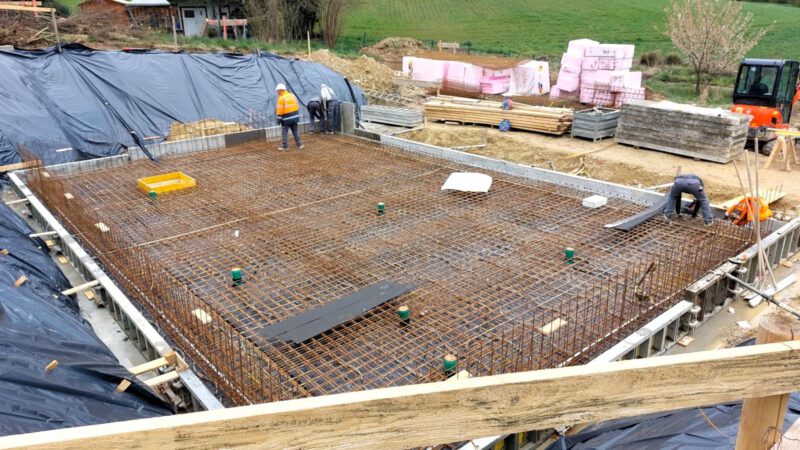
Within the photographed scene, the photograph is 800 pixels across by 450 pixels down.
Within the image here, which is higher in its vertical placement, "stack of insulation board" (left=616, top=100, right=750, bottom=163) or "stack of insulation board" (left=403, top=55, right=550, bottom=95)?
"stack of insulation board" (left=403, top=55, right=550, bottom=95)

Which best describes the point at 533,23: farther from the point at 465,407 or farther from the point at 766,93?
the point at 465,407

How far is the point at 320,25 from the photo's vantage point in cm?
3275

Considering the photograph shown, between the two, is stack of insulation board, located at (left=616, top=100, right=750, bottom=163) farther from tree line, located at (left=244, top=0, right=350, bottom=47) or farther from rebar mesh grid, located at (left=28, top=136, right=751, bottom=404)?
tree line, located at (left=244, top=0, right=350, bottom=47)

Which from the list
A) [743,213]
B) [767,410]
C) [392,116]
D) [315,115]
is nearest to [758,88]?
[743,213]

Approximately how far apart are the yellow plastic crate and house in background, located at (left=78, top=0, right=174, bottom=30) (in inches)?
924

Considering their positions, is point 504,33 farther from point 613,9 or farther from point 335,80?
point 335,80

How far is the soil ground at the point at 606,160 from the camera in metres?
10.9

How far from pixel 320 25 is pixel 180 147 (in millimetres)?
24327

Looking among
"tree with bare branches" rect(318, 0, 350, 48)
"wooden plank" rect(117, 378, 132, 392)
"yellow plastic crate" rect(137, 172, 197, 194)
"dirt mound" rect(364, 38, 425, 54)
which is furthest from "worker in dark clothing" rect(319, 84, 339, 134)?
"tree with bare branches" rect(318, 0, 350, 48)

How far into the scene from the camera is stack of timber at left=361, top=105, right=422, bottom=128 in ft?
52.6

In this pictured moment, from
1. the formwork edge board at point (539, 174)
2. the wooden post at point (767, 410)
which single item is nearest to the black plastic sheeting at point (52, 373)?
the wooden post at point (767, 410)

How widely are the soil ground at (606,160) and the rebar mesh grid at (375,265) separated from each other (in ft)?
12.9

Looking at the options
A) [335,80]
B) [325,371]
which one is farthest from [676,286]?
[335,80]

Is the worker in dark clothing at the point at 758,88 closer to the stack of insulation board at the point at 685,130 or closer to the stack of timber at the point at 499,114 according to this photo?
the stack of insulation board at the point at 685,130
